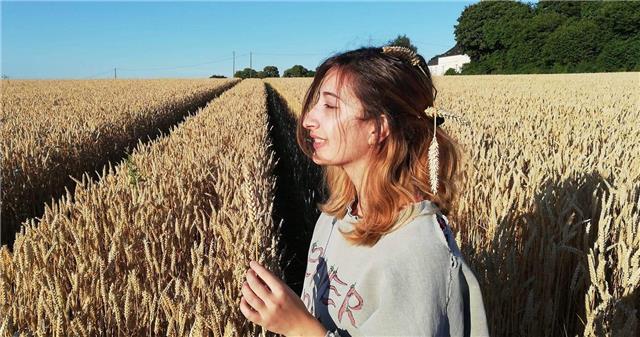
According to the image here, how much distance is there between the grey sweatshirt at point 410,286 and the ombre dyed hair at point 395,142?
0.07m

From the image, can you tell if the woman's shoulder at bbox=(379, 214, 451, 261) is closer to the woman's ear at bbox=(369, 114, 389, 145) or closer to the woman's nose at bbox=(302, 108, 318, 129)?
the woman's ear at bbox=(369, 114, 389, 145)

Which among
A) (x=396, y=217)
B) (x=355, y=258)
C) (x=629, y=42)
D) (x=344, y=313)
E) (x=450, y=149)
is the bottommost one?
(x=344, y=313)

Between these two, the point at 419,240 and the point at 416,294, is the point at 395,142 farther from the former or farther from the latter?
the point at 416,294

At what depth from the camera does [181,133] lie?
17.8 ft

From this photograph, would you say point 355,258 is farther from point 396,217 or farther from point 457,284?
point 457,284

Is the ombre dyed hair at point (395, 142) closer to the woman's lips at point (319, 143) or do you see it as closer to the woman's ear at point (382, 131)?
the woman's ear at point (382, 131)

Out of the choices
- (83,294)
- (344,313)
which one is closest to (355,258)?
(344,313)

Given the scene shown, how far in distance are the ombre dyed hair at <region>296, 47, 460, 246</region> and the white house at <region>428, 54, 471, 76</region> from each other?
265 feet

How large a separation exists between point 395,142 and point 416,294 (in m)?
0.40

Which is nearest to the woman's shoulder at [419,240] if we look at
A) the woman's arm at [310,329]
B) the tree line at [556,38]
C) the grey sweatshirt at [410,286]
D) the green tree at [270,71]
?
the grey sweatshirt at [410,286]

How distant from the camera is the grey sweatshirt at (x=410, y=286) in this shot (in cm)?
94

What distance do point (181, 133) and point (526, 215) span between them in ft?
13.0


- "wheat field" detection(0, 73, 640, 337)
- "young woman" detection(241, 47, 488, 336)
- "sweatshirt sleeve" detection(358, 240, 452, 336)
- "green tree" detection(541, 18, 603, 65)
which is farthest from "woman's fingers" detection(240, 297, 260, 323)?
"green tree" detection(541, 18, 603, 65)

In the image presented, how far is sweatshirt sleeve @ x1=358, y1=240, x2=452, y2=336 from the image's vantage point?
0.93m
